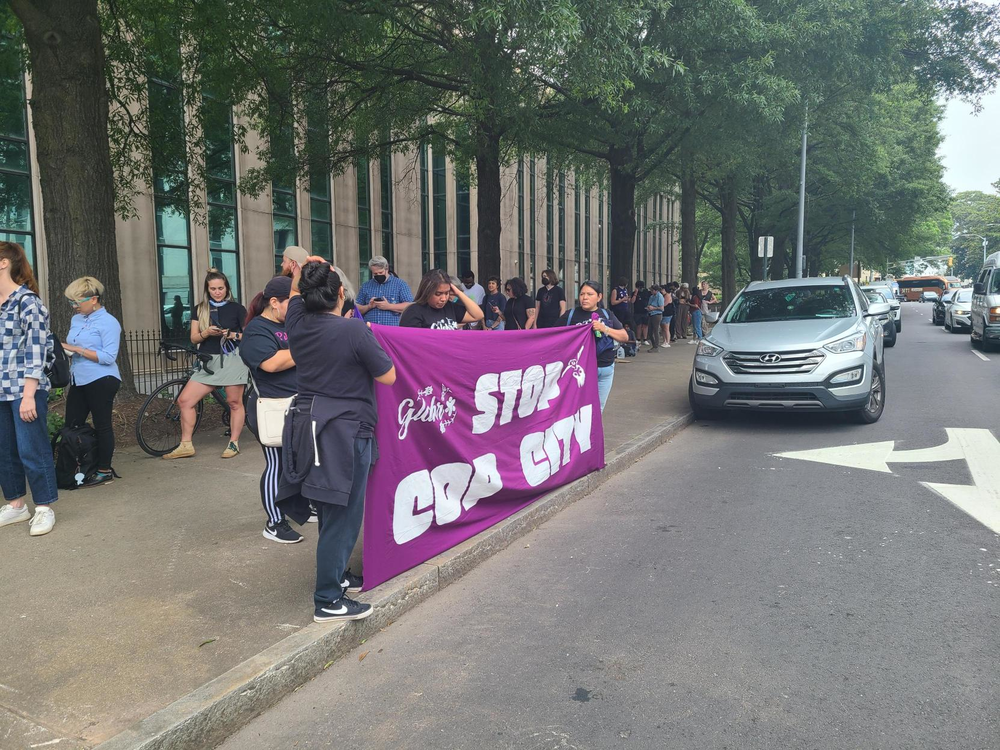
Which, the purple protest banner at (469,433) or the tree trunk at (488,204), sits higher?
the tree trunk at (488,204)

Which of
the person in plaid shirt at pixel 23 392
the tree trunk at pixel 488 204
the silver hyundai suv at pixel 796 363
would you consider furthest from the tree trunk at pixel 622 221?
the person in plaid shirt at pixel 23 392

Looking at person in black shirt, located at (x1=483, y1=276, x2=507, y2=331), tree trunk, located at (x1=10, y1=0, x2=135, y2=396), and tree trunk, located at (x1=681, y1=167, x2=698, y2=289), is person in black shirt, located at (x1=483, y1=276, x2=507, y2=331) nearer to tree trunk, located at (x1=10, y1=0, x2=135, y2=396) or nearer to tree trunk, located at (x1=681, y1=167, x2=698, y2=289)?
tree trunk, located at (x1=10, y1=0, x2=135, y2=396)

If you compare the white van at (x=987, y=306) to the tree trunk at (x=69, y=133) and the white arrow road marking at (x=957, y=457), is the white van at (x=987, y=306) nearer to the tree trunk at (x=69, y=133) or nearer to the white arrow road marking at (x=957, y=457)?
the white arrow road marking at (x=957, y=457)

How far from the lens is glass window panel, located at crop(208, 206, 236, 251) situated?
18.7 meters

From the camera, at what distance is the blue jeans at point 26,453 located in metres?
5.12

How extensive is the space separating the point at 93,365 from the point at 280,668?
407cm

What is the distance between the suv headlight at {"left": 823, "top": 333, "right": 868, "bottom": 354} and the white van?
11.8 metres

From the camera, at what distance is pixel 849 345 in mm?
8914

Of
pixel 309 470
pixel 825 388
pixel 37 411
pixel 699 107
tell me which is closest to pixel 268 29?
pixel 699 107

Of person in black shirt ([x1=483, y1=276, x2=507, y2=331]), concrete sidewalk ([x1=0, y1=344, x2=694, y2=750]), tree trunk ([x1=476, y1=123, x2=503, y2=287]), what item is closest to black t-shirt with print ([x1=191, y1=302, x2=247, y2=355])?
concrete sidewalk ([x1=0, y1=344, x2=694, y2=750])

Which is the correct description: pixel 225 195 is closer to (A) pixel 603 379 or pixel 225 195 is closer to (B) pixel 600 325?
(A) pixel 603 379

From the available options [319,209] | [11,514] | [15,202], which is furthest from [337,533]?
[319,209]

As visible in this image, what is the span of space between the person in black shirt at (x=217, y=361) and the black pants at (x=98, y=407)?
97cm

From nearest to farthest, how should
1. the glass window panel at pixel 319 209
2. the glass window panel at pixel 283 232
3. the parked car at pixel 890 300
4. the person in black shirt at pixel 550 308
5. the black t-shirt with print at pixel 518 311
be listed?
1. the black t-shirt with print at pixel 518 311
2. the person in black shirt at pixel 550 308
3. the glass window panel at pixel 283 232
4. the glass window panel at pixel 319 209
5. the parked car at pixel 890 300
